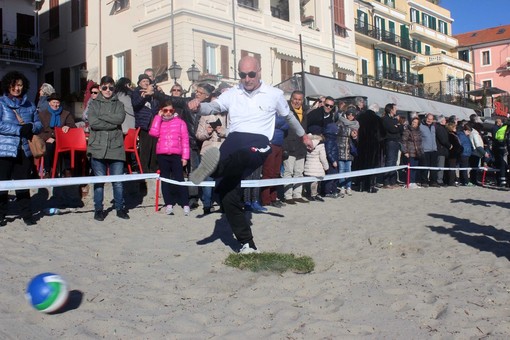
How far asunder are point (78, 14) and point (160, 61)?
694cm

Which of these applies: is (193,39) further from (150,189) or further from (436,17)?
(436,17)

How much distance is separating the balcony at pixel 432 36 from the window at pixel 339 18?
16.5m

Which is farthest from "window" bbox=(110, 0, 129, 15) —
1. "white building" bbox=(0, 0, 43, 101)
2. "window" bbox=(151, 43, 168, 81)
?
"white building" bbox=(0, 0, 43, 101)

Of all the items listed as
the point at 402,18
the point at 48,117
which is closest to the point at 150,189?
the point at 48,117

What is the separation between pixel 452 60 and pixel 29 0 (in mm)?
37517

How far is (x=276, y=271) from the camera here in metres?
4.86

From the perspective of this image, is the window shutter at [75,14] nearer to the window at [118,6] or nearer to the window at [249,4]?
the window at [118,6]

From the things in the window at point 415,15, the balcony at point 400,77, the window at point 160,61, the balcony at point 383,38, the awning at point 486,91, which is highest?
the window at point 415,15

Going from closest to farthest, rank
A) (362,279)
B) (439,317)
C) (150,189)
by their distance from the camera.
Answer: (439,317) → (362,279) → (150,189)

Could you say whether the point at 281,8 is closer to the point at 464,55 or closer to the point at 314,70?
the point at 314,70

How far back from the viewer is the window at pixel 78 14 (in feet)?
89.4

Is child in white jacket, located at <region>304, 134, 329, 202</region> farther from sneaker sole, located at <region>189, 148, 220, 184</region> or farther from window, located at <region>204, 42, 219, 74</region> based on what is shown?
window, located at <region>204, 42, 219, 74</region>

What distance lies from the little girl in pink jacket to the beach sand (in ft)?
1.22

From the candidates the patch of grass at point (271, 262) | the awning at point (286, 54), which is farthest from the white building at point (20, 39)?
the patch of grass at point (271, 262)
